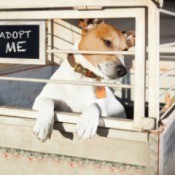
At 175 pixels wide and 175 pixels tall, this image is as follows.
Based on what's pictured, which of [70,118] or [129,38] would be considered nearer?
[70,118]

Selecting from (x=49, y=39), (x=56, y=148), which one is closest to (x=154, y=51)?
(x=56, y=148)

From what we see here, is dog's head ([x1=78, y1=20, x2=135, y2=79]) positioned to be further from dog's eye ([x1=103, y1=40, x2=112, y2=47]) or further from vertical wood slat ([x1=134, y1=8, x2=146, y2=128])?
vertical wood slat ([x1=134, y1=8, x2=146, y2=128])

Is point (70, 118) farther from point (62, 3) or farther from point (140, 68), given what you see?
point (62, 3)

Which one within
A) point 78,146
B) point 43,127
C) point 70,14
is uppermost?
point 70,14

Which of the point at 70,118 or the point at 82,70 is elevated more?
the point at 82,70

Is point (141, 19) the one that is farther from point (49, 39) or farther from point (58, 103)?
point (49, 39)

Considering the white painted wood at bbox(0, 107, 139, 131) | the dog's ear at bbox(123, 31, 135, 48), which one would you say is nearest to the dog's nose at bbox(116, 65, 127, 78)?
the dog's ear at bbox(123, 31, 135, 48)

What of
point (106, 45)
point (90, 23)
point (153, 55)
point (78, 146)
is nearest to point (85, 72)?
point (106, 45)

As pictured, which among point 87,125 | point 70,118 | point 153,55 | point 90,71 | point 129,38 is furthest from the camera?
point 129,38

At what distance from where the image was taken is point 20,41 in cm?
206

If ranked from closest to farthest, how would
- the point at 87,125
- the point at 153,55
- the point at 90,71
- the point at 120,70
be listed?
the point at 153,55, the point at 87,125, the point at 120,70, the point at 90,71

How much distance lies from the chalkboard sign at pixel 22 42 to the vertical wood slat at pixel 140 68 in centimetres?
56

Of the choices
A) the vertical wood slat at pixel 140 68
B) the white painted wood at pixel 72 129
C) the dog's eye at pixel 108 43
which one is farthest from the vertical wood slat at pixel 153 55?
the dog's eye at pixel 108 43

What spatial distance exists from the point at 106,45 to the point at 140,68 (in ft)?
2.32
